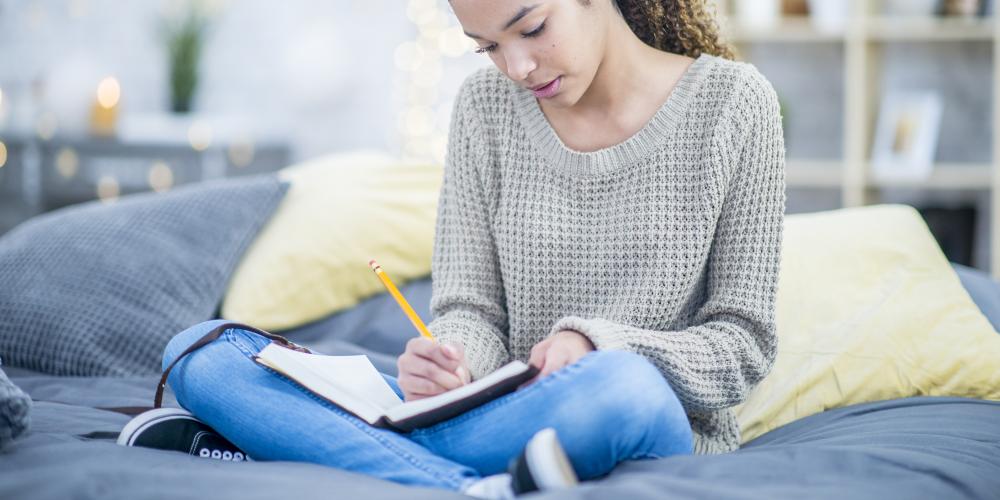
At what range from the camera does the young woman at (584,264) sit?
3.46 feet

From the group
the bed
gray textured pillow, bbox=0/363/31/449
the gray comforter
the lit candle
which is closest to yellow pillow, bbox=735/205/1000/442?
the bed

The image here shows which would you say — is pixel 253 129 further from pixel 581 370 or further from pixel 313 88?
pixel 581 370

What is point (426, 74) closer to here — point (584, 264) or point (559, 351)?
point (584, 264)

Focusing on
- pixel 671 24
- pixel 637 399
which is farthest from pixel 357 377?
pixel 671 24

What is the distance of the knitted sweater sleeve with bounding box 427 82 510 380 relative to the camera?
1355 mm

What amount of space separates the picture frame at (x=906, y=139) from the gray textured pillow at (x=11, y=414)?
2608mm

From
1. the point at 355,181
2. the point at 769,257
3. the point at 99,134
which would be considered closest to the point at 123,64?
the point at 99,134

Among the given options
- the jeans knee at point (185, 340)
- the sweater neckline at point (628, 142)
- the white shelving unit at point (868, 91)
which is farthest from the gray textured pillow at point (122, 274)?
the white shelving unit at point (868, 91)

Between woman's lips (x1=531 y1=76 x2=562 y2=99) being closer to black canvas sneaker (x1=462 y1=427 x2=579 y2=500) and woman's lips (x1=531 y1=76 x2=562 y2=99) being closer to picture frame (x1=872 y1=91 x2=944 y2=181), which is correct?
black canvas sneaker (x1=462 y1=427 x2=579 y2=500)

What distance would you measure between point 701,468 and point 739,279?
28 cm

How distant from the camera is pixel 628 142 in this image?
52.1 inches

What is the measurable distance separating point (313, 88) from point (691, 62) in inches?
97.0

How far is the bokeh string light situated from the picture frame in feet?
4.24

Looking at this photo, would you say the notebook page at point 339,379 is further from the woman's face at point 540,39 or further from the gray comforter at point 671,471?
the woman's face at point 540,39
